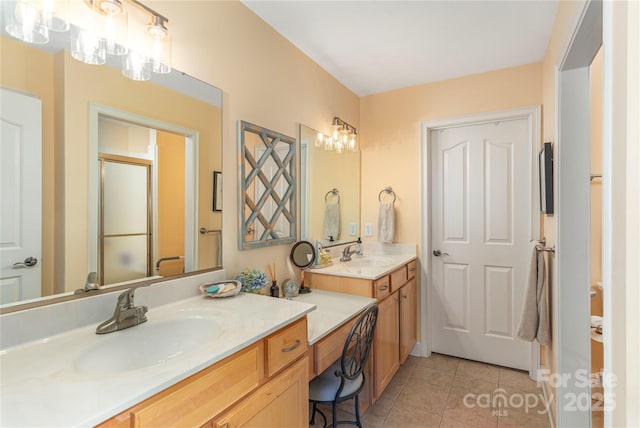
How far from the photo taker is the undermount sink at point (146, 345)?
950 mm

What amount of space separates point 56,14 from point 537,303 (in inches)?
109

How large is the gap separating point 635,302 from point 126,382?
117 cm

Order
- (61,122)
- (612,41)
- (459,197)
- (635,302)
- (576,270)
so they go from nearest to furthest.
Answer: (635,302)
(612,41)
(61,122)
(576,270)
(459,197)

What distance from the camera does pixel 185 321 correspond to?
123 centimetres

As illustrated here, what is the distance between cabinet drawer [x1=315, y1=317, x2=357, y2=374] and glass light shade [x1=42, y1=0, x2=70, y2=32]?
5.08 feet

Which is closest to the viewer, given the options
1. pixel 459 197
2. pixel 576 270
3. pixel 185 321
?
pixel 185 321

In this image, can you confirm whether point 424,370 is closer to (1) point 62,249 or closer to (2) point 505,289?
(2) point 505,289

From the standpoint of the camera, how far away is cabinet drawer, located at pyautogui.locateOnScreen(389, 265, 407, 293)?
233 centimetres

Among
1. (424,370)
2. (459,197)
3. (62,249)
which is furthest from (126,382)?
(459,197)

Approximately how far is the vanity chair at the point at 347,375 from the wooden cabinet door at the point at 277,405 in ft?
0.70

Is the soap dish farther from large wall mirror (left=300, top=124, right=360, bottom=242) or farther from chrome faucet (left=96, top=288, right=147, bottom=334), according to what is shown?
large wall mirror (left=300, top=124, right=360, bottom=242)

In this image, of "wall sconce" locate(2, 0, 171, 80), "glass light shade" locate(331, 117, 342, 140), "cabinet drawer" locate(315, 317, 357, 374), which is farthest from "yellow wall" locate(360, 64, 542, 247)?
"wall sconce" locate(2, 0, 171, 80)

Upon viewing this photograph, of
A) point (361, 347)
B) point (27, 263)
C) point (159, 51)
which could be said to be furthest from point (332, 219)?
point (27, 263)

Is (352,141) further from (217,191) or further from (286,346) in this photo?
(286,346)
